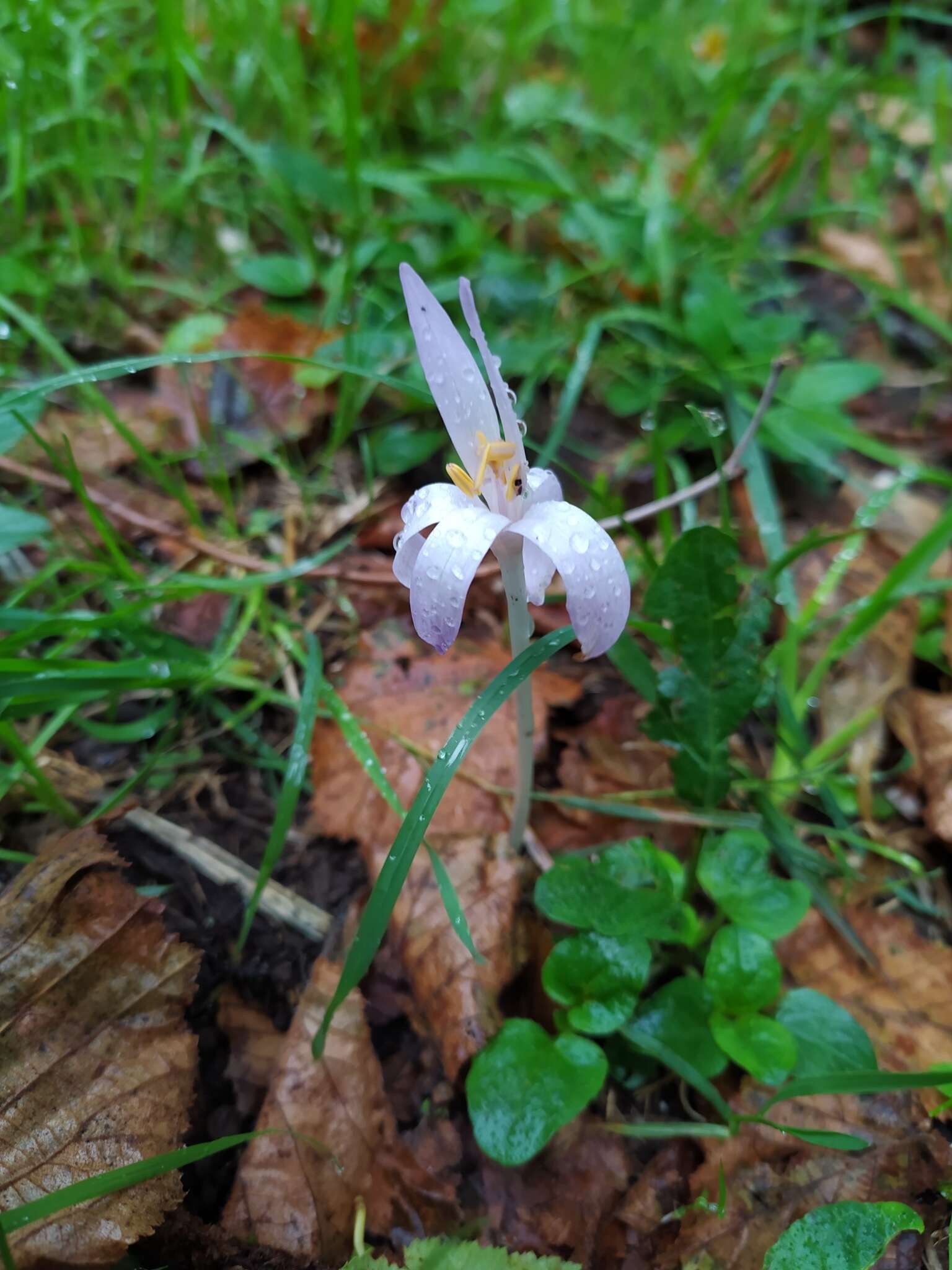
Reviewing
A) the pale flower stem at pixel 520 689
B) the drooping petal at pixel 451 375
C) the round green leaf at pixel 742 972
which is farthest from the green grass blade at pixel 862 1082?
the drooping petal at pixel 451 375

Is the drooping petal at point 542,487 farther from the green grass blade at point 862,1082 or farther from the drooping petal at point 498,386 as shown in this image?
the green grass blade at point 862,1082

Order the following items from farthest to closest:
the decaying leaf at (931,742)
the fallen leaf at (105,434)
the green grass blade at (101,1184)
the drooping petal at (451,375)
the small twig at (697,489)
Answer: the fallen leaf at (105,434) < the decaying leaf at (931,742) < the small twig at (697,489) < the drooping petal at (451,375) < the green grass blade at (101,1184)

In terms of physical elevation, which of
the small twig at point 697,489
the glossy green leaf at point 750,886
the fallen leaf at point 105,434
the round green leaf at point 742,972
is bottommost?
the round green leaf at point 742,972

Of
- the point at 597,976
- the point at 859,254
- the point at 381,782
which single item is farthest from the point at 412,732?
the point at 859,254

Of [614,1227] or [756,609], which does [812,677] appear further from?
[614,1227]

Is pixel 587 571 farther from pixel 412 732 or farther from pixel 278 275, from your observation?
pixel 278 275

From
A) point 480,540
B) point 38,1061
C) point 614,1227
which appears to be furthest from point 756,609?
point 38,1061

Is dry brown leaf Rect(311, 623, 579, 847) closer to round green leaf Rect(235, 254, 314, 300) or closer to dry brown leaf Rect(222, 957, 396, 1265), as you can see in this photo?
dry brown leaf Rect(222, 957, 396, 1265)
